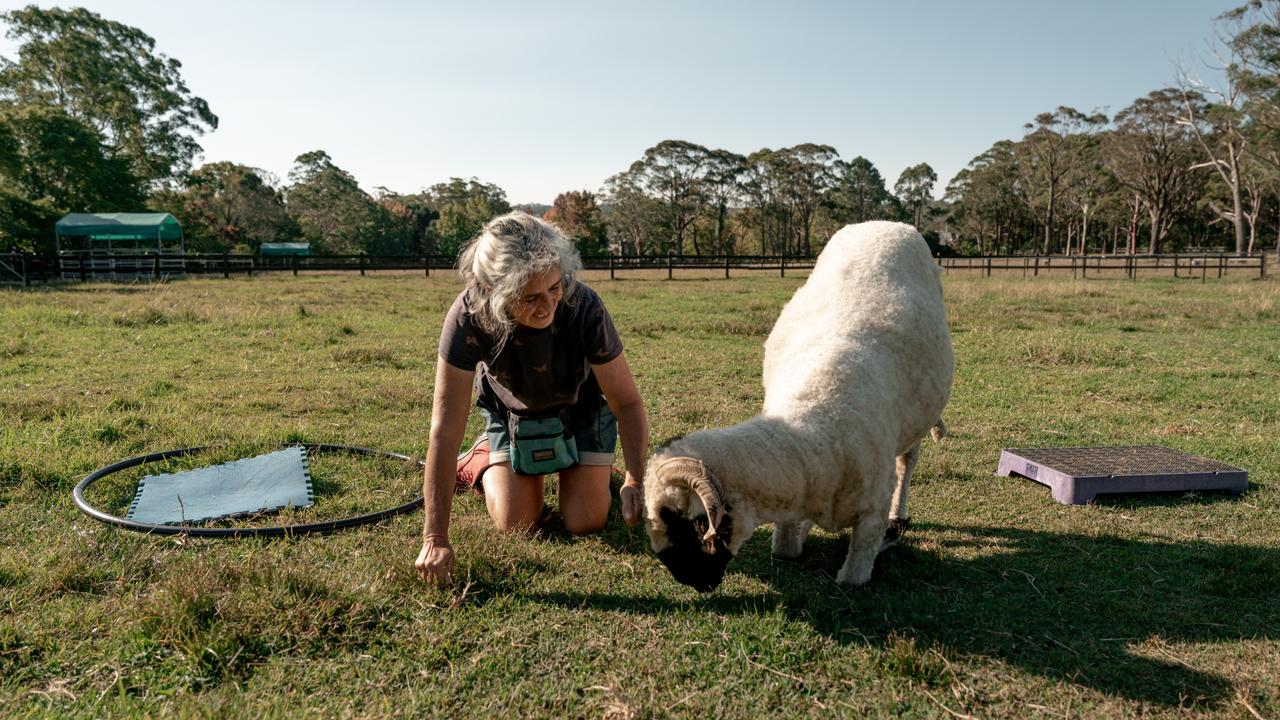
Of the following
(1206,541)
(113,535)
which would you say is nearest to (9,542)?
(113,535)

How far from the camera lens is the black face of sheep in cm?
299

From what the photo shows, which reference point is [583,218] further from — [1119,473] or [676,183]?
[1119,473]

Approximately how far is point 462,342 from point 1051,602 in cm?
321

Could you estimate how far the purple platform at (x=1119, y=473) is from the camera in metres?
4.99

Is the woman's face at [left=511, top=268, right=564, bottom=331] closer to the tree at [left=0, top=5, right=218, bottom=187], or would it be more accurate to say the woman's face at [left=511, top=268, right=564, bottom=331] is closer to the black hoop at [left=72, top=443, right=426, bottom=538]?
the black hoop at [left=72, top=443, right=426, bottom=538]

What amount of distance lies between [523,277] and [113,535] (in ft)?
9.46

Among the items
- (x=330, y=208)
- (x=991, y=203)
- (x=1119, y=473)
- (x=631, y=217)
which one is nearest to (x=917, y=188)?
(x=991, y=203)

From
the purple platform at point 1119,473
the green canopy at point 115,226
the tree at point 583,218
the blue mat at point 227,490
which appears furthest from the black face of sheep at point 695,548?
the tree at point 583,218

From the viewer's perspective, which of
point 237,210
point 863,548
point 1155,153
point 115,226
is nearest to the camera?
point 863,548

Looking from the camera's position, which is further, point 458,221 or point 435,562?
point 458,221

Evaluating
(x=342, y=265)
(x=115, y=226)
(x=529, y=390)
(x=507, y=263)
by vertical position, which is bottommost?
(x=529, y=390)

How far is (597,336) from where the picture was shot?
155 inches

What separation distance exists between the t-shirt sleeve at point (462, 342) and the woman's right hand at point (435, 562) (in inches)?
34.5

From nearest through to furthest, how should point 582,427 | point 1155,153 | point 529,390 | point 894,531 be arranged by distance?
point 529,390 < point 894,531 < point 582,427 < point 1155,153
